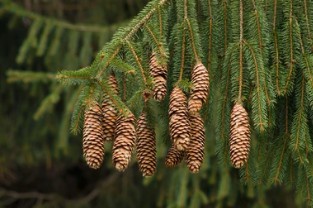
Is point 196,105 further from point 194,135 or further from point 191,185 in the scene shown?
point 191,185

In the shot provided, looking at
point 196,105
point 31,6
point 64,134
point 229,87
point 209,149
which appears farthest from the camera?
point 31,6

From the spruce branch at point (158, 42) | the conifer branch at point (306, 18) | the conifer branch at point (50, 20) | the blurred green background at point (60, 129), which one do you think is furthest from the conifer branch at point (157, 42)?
the conifer branch at point (50, 20)

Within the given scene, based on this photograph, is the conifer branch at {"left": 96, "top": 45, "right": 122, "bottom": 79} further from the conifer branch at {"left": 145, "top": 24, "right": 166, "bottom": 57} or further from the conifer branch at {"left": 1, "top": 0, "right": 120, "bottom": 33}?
the conifer branch at {"left": 1, "top": 0, "right": 120, "bottom": 33}

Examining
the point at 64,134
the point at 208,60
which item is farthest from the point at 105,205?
the point at 208,60

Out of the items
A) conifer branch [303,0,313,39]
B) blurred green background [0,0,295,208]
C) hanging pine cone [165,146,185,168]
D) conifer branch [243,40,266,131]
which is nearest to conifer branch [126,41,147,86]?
hanging pine cone [165,146,185,168]

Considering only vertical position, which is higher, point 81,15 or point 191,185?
point 81,15

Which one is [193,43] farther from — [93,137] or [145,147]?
[93,137]

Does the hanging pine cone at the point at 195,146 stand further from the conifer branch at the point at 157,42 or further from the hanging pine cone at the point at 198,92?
the conifer branch at the point at 157,42
